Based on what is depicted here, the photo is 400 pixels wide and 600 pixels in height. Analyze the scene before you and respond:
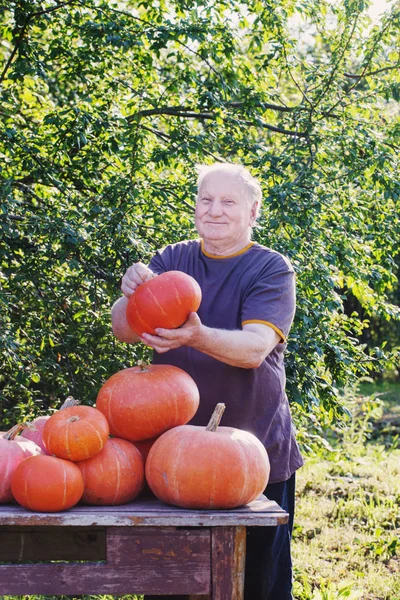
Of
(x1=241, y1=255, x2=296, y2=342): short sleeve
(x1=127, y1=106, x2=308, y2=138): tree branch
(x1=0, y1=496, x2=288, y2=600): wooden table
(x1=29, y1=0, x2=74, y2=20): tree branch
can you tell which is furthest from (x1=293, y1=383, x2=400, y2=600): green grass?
(x1=29, y1=0, x2=74, y2=20): tree branch

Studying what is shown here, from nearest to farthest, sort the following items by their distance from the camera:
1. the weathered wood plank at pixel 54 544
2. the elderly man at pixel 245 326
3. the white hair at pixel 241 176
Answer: the weathered wood plank at pixel 54 544 < the elderly man at pixel 245 326 < the white hair at pixel 241 176

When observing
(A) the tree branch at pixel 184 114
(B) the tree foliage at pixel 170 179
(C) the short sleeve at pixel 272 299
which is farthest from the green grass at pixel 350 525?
(C) the short sleeve at pixel 272 299

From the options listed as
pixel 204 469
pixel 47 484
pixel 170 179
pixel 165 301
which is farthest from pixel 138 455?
pixel 170 179

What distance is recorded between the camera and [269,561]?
8.70 ft

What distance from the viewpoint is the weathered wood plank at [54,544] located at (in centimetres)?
222

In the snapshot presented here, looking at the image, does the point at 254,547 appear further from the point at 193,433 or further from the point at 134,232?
the point at 134,232

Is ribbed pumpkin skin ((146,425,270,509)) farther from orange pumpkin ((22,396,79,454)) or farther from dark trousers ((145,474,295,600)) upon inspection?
dark trousers ((145,474,295,600))

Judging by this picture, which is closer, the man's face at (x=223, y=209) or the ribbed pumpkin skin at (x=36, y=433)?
the ribbed pumpkin skin at (x=36, y=433)

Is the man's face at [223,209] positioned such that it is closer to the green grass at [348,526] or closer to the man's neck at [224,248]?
the man's neck at [224,248]

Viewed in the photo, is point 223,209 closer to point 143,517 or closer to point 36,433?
point 36,433

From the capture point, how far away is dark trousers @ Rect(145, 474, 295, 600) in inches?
104

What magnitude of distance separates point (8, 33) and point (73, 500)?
13.1 feet

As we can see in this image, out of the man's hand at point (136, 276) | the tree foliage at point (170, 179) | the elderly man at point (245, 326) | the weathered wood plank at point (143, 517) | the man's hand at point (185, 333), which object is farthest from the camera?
the tree foliage at point (170, 179)

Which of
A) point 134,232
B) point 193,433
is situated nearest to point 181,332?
point 193,433
